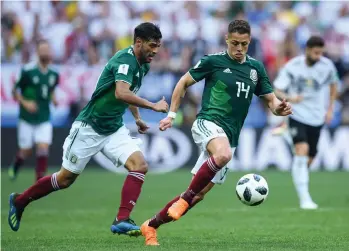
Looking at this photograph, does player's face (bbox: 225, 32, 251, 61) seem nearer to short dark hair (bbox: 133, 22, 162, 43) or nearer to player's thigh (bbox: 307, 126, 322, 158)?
short dark hair (bbox: 133, 22, 162, 43)

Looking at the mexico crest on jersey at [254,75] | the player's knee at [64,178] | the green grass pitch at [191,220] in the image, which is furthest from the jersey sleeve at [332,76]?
the player's knee at [64,178]

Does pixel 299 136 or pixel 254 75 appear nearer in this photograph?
pixel 254 75

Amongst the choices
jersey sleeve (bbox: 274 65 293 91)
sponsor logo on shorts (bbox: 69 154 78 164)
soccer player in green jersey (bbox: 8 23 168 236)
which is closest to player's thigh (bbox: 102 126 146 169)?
soccer player in green jersey (bbox: 8 23 168 236)

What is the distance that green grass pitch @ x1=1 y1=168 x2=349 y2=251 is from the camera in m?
8.88

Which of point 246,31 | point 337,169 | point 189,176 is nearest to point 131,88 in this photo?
point 246,31

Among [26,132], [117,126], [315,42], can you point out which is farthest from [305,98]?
[26,132]

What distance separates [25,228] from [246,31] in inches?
155

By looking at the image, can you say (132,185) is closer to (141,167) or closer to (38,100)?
(141,167)

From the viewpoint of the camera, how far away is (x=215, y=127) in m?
9.10

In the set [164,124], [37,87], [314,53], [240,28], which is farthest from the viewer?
[37,87]

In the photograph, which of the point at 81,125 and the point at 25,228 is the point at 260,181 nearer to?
the point at 81,125

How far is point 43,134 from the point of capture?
53.4ft

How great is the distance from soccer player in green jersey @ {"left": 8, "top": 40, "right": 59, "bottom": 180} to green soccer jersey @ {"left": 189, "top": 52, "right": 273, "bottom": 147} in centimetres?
705

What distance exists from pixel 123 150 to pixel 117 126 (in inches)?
14.2
